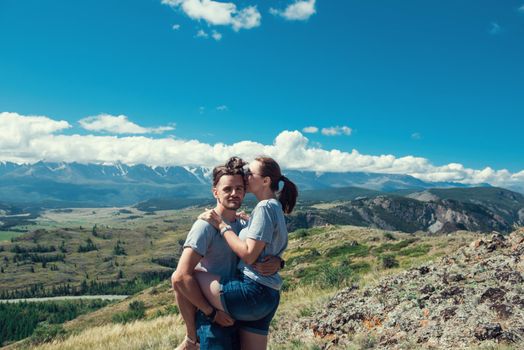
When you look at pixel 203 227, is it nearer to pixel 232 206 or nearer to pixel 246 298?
pixel 232 206

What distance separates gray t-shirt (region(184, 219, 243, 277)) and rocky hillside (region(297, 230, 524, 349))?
158 inches

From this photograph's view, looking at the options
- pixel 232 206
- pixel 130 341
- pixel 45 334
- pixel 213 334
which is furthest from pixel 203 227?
pixel 45 334

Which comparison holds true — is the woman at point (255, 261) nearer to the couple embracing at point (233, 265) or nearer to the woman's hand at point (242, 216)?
the couple embracing at point (233, 265)

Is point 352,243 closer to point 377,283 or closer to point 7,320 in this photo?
point 377,283

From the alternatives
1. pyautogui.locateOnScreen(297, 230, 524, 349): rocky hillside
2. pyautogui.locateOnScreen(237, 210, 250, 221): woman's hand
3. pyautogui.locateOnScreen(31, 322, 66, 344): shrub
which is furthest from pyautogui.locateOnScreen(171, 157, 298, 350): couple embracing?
pyautogui.locateOnScreen(31, 322, 66, 344): shrub

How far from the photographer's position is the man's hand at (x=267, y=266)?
5.70 m

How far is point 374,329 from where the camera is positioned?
916 cm

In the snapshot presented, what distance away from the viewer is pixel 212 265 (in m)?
5.94

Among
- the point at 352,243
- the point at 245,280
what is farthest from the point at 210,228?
the point at 352,243

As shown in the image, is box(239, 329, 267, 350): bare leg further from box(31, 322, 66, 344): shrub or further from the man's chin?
box(31, 322, 66, 344): shrub

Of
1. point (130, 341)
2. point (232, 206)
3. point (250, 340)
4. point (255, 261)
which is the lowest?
point (130, 341)

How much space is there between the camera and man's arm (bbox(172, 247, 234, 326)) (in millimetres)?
5605

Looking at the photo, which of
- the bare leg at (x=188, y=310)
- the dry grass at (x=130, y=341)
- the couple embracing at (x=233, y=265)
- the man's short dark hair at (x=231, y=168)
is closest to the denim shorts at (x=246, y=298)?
the couple embracing at (x=233, y=265)

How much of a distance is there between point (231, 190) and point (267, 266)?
118 centimetres
